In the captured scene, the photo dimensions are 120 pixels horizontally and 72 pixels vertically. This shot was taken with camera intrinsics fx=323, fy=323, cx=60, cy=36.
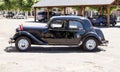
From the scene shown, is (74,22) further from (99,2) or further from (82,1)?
(82,1)

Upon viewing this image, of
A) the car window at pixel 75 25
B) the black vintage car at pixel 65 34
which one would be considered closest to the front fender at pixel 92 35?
the black vintage car at pixel 65 34

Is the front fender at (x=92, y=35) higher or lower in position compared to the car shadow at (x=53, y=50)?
higher

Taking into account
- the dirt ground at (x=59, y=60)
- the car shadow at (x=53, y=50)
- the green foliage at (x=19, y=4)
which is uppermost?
the green foliage at (x=19, y=4)

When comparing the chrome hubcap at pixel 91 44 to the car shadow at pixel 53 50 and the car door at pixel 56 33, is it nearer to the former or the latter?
the car shadow at pixel 53 50

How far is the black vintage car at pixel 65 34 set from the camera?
14570 millimetres

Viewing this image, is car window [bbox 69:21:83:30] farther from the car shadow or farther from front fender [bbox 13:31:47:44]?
front fender [bbox 13:31:47:44]

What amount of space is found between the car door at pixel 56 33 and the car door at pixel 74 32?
0.75 ft

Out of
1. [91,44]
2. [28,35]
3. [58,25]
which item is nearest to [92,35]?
[91,44]

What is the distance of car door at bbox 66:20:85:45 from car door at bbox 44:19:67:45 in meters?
0.23

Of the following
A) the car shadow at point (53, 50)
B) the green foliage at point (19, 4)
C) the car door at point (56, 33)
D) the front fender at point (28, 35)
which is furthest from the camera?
the green foliage at point (19, 4)

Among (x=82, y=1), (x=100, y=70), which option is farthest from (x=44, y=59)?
(x=82, y=1)

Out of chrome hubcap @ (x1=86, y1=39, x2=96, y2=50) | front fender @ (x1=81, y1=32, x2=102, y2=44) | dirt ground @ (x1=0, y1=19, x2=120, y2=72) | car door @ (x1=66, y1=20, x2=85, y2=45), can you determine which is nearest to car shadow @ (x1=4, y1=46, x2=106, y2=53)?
dirt ground @ (x1=0, y1=19, x2=120, y2=72)

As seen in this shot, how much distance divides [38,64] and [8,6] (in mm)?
81858

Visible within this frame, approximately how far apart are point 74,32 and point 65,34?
16.6 inches
